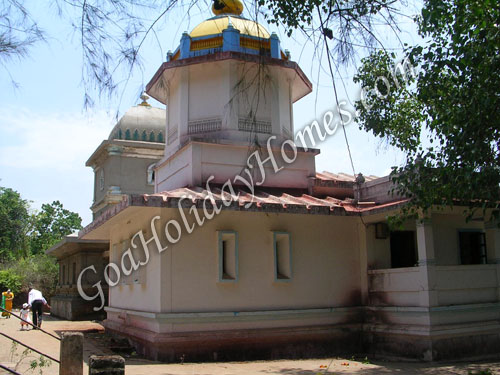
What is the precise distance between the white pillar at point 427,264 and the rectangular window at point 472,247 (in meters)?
2.09

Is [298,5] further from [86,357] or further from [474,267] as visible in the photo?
[86,357]

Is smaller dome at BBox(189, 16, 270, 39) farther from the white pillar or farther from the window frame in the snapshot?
the window frame

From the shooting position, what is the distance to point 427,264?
37.1 feet

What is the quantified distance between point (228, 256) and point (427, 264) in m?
4.13

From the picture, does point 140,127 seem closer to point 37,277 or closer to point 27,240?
point 37,277

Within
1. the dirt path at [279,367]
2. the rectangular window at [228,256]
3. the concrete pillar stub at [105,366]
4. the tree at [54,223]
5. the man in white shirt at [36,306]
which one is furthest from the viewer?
the tree at [54,223]

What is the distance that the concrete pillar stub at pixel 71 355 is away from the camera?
808 cm

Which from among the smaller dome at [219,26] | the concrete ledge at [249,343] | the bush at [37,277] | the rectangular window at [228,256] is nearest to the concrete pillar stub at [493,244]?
the concrete ledge at [249,343]

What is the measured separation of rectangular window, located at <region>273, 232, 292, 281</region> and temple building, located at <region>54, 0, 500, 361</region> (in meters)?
0.03

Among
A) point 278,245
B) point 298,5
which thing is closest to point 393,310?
point 278,245

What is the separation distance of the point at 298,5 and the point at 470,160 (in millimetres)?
3789

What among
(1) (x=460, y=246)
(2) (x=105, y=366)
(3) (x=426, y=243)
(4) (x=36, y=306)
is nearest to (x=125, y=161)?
(4) (x=36, y=306)

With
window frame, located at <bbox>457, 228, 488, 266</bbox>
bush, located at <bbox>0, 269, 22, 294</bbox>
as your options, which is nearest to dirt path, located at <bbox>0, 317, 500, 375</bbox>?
window frame, located at <bbox>457, 228, 488, 266</bbox>

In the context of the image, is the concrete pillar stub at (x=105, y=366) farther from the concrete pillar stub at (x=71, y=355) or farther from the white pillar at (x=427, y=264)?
the white pillar at (x=427, y=264)
